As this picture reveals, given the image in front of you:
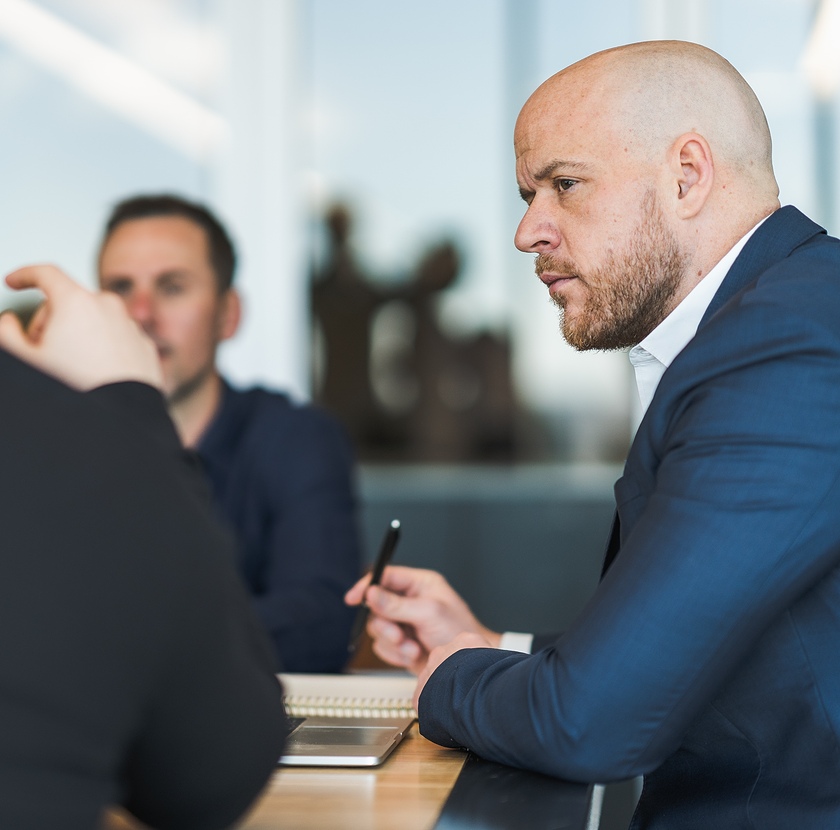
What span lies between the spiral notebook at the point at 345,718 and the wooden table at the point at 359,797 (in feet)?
0.06

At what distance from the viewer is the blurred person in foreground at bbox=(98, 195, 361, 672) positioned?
2398mm

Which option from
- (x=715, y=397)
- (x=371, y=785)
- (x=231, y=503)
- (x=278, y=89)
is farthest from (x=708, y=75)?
(x=278, y=89)

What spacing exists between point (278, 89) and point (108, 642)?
12.7 ft

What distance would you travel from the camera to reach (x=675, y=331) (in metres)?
1.42

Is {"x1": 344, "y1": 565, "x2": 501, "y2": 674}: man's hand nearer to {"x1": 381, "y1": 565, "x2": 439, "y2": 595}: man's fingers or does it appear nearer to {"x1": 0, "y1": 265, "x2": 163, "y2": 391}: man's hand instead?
{"x1": 381, "y1": 565, "x2": 439, "y2": 595}: man's fingers

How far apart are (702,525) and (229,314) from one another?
198 centimetres

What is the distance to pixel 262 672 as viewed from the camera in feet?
2.47

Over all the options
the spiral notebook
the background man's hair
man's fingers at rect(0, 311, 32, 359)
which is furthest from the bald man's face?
the background man's hair

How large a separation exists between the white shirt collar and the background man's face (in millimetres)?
1443

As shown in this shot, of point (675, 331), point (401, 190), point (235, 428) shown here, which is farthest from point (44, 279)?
point (401, 190)

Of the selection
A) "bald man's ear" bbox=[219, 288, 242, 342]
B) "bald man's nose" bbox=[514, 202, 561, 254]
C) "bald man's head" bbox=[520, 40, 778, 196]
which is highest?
"bald man's head" bbox=[520, 40, 778, 196]

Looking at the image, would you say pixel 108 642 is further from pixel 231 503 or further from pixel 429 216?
pixel 429 216

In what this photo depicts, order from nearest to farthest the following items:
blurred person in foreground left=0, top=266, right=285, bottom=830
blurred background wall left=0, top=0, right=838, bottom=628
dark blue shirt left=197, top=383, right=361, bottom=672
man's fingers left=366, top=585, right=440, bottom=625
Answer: blurred person in foreground left=0, top=266, right=285, bottom=830 < man's fingers left=366, top=585, right=440, bottom=625 < dark blue shirt left=197, top=383, right=361, bottom=672 < blurred background wall left=0, top=0, right=838, bottom=628

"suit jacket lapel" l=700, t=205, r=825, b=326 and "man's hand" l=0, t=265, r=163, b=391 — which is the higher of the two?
"suit jacket lapel" l=700, t=205, r=825, b=326
